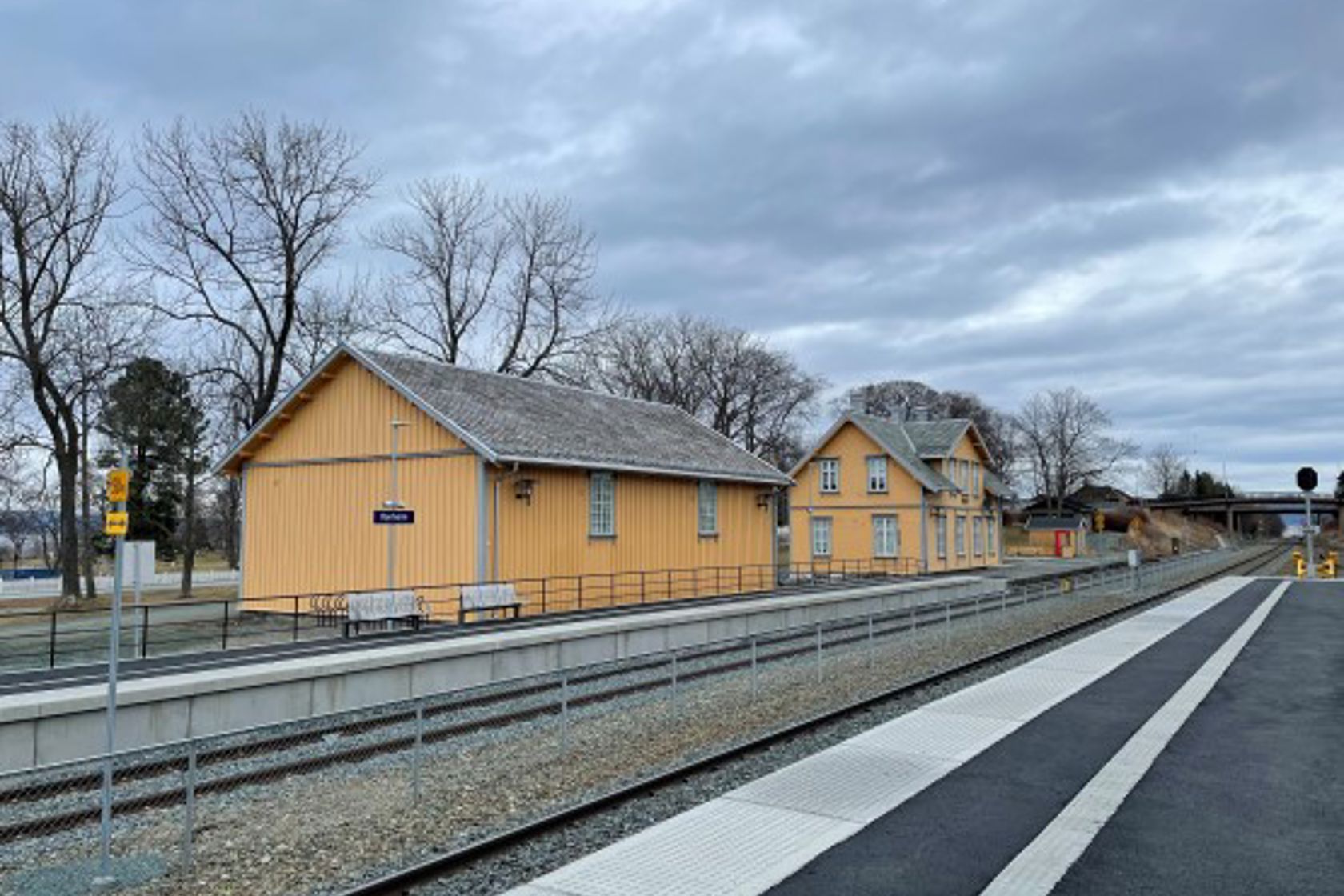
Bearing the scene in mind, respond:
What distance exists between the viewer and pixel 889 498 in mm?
45812

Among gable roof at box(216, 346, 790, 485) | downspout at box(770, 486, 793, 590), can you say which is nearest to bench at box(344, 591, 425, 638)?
gable roof at box(216, 346, 790, 485)

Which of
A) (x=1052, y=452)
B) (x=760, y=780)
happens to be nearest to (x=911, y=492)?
(x=760, y=780)

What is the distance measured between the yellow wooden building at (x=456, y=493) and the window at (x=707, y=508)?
188 millimetres

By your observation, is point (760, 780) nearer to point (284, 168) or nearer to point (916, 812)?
point (916, 812)

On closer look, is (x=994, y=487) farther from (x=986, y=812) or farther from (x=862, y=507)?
(x=986, y=812)

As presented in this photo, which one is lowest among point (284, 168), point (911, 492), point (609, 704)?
point (609, 704)

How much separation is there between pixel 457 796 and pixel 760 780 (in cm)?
259

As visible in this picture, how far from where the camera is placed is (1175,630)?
20.3m

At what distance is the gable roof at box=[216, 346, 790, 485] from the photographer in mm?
23297

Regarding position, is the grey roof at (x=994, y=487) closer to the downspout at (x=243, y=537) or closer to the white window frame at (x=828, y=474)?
the white window frame at (x=828, y=474)

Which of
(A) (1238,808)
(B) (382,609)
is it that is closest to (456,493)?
(B) (382,609)

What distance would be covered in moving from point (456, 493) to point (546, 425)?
389 centimetres

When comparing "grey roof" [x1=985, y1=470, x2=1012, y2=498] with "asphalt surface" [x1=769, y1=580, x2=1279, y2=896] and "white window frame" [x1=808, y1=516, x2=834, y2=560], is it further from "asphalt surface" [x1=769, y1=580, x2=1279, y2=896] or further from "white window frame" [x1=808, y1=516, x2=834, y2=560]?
"asphalt surface" [x1=769, y1=580, x2=1279, y2=896]

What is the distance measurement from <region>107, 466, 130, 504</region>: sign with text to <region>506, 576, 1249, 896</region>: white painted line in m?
3.69
